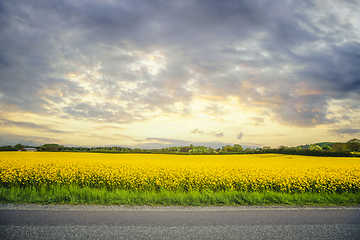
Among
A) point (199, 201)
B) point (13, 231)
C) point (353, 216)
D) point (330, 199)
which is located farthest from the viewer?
point (330, 199)

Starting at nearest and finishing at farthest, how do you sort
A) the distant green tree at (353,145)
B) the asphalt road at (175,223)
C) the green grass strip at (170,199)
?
the asphalt road at (175,223), the green grass strip at (170,199), the distant green tree at (353,145)

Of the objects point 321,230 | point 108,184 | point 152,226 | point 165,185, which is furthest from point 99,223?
point 321,230

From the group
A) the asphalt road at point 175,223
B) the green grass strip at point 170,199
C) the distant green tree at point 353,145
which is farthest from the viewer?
the distant green tree at point 353,145

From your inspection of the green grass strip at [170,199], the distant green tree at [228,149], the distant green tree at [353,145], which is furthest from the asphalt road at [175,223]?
the distant green tree at [353,145]

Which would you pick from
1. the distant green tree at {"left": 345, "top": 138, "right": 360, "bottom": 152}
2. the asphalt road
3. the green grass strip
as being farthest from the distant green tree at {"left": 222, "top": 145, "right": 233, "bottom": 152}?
the asphalt road

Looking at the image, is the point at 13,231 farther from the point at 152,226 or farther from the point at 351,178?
the point at 351,178

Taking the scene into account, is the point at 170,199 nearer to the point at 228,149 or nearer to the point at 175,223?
the point at 175,223

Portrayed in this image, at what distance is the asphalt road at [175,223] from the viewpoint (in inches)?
192

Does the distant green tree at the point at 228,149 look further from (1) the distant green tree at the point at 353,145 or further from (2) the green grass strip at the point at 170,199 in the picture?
(2) the green grass strip at the point at 170,199

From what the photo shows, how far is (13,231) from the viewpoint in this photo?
507cm

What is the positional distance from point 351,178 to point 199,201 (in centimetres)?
908

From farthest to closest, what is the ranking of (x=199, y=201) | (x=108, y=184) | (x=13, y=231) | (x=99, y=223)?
(x=108, y=184), (x=199, y=201), (x=99, y=223), (x=13, y=231)

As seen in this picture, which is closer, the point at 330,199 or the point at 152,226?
the point at 152,226

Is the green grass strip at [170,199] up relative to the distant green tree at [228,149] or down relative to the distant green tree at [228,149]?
down
